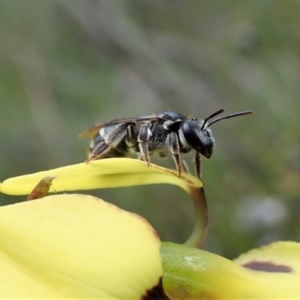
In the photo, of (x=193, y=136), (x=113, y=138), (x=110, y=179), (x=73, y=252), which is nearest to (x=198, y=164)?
(x=193, y=136)

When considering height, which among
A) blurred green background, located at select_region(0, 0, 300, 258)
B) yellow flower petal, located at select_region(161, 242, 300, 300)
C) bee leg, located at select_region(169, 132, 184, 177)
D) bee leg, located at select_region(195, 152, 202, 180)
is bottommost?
yellow flower petal, located at select_region(161, 242, 300, 300)

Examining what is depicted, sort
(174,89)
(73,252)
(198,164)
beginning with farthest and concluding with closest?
1. (174,89)
2. (198,164)
3. (73,252)

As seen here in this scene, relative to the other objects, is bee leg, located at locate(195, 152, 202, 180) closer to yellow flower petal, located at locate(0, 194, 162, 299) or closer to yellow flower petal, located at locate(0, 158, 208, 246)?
yellow flower petal, located at locate(0, 158, 208, 246)

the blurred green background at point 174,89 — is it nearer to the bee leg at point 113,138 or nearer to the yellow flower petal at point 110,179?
the bee leg at point 113,138

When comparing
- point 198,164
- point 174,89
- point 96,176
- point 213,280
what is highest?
point 174,89

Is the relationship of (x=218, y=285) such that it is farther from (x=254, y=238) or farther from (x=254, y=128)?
(x=254, y=128)

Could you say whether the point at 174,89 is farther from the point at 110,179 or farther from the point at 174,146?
the point at 110,179

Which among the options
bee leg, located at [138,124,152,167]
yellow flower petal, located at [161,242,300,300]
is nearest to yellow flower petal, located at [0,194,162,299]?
yellow flower petal, located at [161,242,300,300]
